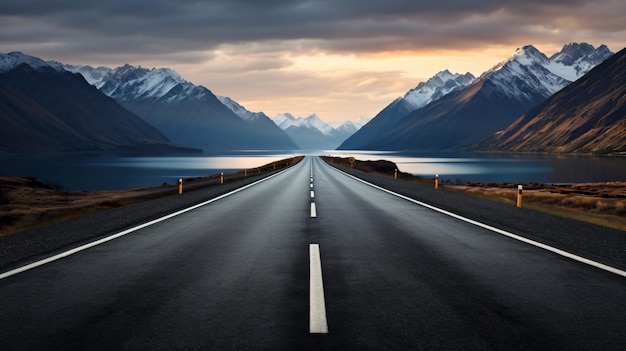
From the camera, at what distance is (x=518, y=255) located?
9.67 meters

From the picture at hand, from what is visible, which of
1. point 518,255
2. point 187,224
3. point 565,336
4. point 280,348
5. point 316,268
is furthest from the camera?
point 187,224

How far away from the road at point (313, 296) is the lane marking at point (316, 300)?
0.07ft

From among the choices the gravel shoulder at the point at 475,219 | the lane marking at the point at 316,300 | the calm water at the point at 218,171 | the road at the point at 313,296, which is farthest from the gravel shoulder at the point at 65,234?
the calm water at the point at 218,171

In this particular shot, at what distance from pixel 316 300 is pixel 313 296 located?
187 mm

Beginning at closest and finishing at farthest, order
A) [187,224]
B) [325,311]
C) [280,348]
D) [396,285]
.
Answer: [280,348], [325,311], [396,285], [187,224]

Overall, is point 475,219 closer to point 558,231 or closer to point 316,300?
point 558,231

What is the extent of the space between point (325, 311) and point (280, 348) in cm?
123

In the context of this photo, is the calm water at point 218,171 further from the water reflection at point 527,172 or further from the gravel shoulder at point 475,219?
the gravel shoulder at point 475,219

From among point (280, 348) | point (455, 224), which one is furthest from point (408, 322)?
point (455, 224)

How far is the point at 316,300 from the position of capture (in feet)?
21.3

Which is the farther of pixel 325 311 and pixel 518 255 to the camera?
pixel 518 255

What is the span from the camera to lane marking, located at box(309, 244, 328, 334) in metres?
5.51

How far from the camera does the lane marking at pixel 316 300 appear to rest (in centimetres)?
551

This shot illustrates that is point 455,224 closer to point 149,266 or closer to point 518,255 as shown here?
point 518,255
